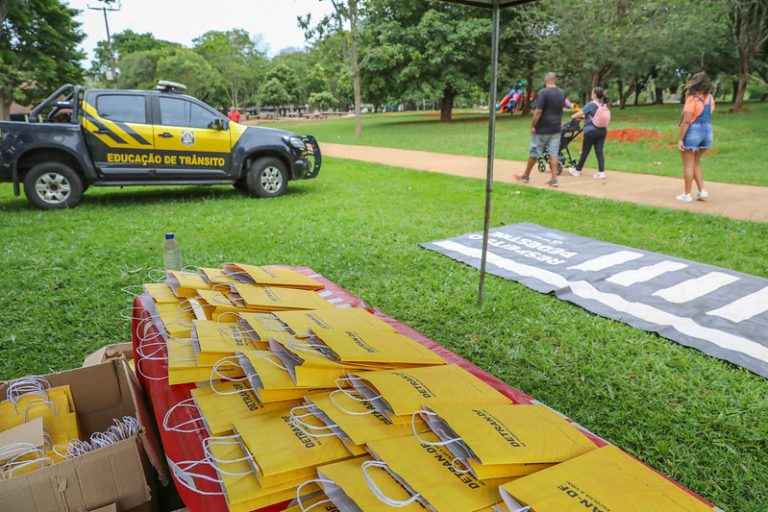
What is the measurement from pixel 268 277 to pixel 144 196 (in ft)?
24.7

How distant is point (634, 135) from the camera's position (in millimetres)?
15977

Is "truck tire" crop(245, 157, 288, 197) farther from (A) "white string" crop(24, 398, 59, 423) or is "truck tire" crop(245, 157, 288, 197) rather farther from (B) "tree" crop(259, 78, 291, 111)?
(B) "tree" crop(259, 78, 291, 111)

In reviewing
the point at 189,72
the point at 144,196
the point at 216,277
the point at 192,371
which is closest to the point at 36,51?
the point at 189,72

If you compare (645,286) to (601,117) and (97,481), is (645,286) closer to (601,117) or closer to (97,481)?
(97,481)

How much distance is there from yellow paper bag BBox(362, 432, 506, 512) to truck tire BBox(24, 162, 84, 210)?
7.85 metres

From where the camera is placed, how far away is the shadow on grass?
8172 millimetres

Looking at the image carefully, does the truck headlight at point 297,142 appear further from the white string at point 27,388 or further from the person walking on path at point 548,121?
the white string at point 27,388

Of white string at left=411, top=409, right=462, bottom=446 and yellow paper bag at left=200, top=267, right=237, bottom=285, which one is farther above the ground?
yellow paper bag at left=200, top=267, right=237, bottom=285

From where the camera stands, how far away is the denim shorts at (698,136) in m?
7.06

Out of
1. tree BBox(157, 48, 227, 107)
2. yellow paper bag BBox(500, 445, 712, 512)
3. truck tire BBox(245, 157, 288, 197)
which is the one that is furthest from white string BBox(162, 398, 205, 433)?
tree BBox(157, 48, 227, 107)

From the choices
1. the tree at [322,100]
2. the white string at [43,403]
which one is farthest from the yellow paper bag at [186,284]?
the tree at [322,100]

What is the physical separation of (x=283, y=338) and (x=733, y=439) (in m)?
2.31

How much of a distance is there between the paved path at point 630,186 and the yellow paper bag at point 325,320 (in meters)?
6.46

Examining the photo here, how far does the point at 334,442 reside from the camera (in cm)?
139
